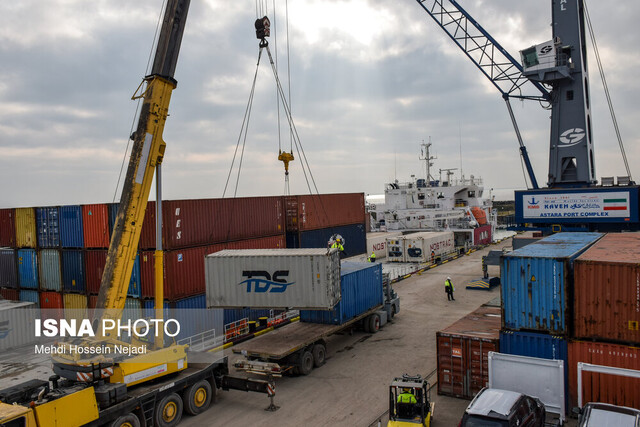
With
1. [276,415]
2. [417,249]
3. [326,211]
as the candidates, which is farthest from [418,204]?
[276,415]

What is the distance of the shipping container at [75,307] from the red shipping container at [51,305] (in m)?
0.36

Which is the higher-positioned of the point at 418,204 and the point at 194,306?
the point at 418,204

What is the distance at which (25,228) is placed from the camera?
23.2m

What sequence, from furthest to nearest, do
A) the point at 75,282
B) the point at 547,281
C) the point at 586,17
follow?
the point at 586,17 < the point at 75,282 < the point at 547,281

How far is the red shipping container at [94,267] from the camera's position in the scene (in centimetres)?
2050

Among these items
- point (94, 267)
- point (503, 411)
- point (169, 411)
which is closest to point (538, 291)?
point (503, 411)

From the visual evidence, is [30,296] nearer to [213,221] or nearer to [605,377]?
[213,221]

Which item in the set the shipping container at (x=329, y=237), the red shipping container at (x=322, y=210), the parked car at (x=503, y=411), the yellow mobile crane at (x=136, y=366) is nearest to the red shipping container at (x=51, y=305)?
the yellow mobile crane at (x=136, y=366)

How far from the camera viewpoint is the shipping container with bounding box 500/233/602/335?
1205cm

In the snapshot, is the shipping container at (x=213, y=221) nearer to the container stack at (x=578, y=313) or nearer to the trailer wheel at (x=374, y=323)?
the trailer wheel at (x=374, y=323)

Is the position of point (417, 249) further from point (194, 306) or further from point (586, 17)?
point (194, 306)

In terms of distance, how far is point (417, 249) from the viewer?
4056 centimetres

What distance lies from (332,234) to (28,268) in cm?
1685

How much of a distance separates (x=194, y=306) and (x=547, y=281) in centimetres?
1332
